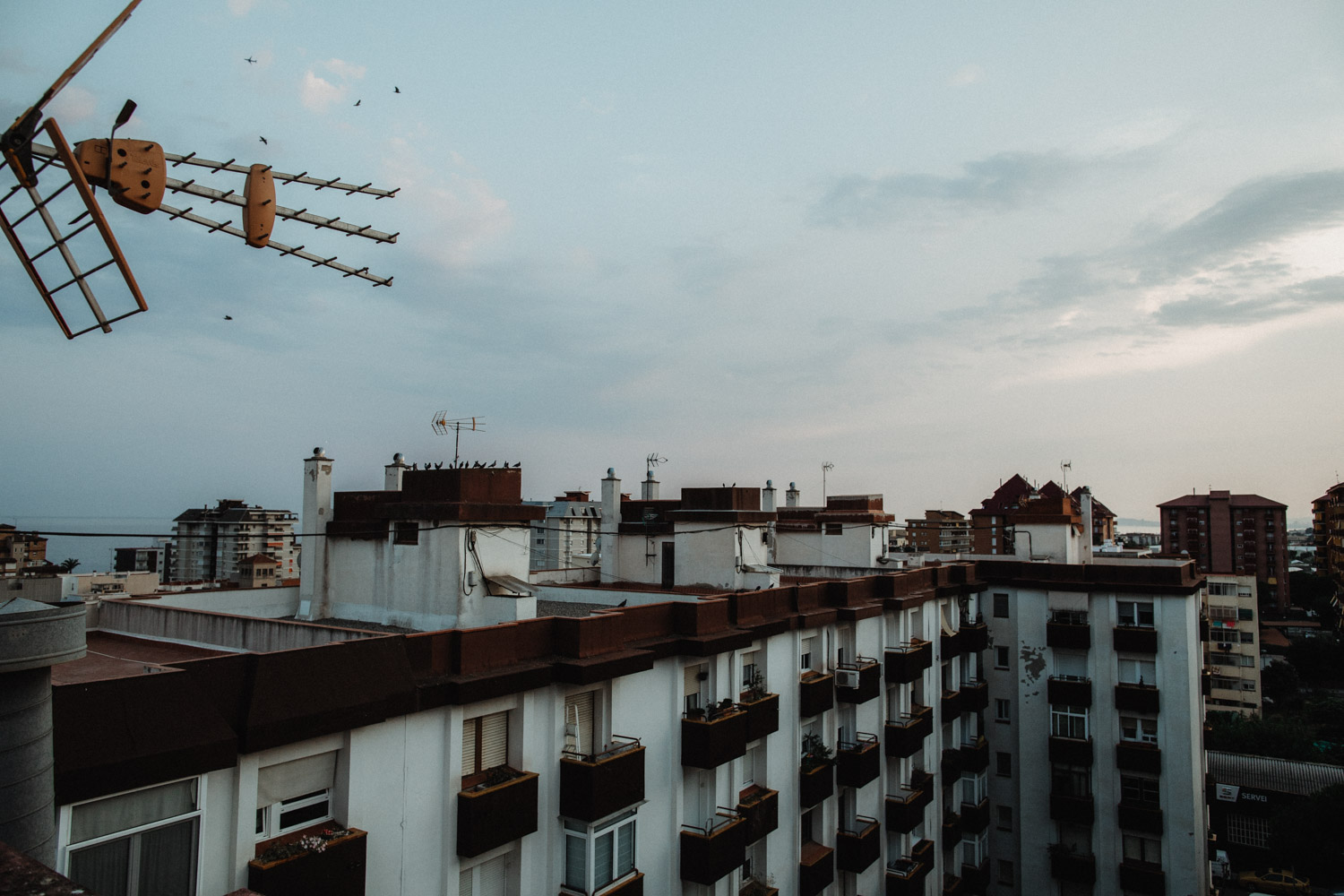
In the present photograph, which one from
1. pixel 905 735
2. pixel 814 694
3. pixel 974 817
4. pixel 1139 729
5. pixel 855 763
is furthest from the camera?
pixel 974 817

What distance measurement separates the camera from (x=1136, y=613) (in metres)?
29.9

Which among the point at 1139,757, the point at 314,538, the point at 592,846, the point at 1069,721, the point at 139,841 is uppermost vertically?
the point at 314,538

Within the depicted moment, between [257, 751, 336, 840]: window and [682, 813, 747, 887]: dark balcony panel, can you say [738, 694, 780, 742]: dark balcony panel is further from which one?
[257, 751, 336, 840]: window

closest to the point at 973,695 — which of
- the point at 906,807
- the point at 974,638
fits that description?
the point at 974,638

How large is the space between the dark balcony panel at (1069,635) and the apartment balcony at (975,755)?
503cm

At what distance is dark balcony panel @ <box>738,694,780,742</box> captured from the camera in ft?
58.9

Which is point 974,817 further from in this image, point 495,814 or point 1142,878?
point 495,814

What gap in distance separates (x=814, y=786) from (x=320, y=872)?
46.9ft

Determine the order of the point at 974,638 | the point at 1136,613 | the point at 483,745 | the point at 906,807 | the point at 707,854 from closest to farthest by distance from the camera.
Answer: the point at 483,745
the point at 707,854
the point at 906,807
the point at 1136,613
the point at 974,638

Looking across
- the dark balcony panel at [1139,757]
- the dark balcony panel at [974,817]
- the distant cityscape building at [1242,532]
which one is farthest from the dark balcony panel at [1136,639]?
the distant cityscape building at [1242,532]

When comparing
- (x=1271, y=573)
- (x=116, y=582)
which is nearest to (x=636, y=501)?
(x=116, y=582)

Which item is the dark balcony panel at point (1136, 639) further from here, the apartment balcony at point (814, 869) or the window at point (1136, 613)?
the apartment balcony at point (814, 869)

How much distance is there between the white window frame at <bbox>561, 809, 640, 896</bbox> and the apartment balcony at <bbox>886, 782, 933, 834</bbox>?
12.8 metres

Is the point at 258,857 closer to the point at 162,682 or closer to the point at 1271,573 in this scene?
the point at 162,682
